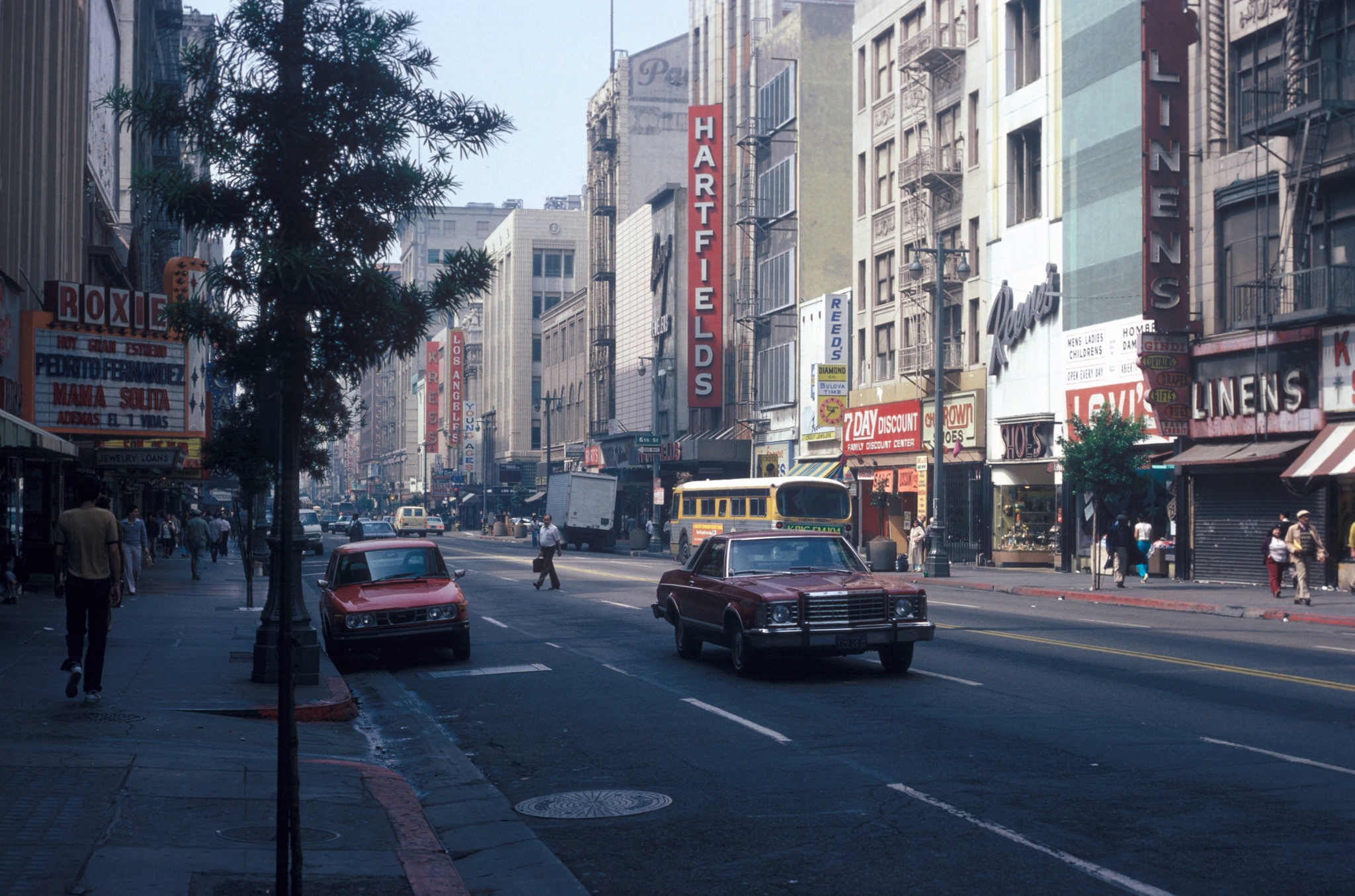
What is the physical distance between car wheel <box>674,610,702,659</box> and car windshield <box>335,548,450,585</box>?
369 centimetres

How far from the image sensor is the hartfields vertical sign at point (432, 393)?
146000 millimetres

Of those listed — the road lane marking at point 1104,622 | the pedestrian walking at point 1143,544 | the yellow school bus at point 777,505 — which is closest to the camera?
the road lane marking at point 1104,622

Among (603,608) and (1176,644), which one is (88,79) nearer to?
(603,608)

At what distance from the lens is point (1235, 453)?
108 feet

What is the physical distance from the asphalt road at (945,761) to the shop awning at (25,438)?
517 cm

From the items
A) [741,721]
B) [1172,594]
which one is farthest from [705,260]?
[741,721]

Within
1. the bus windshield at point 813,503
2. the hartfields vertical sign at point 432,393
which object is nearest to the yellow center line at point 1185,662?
the bus windshield at point 813,503

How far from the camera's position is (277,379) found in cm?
797

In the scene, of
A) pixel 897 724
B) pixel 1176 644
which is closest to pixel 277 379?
pixel 897 724

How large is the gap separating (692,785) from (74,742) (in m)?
4.56

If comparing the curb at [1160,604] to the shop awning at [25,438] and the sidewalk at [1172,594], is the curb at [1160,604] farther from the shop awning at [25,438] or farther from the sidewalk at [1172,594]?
the shop awning at [25,438]

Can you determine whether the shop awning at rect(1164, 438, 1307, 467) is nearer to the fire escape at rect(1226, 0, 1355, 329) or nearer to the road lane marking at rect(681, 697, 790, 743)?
the fire escape at rect(1226, 0, 1355, 329)

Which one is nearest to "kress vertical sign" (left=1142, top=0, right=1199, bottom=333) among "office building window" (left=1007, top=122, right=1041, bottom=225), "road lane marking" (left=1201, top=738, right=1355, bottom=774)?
"office building window" (left=1007, top=122, right=1041, bottom=225)

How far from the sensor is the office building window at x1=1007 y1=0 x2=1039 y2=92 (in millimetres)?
44156
